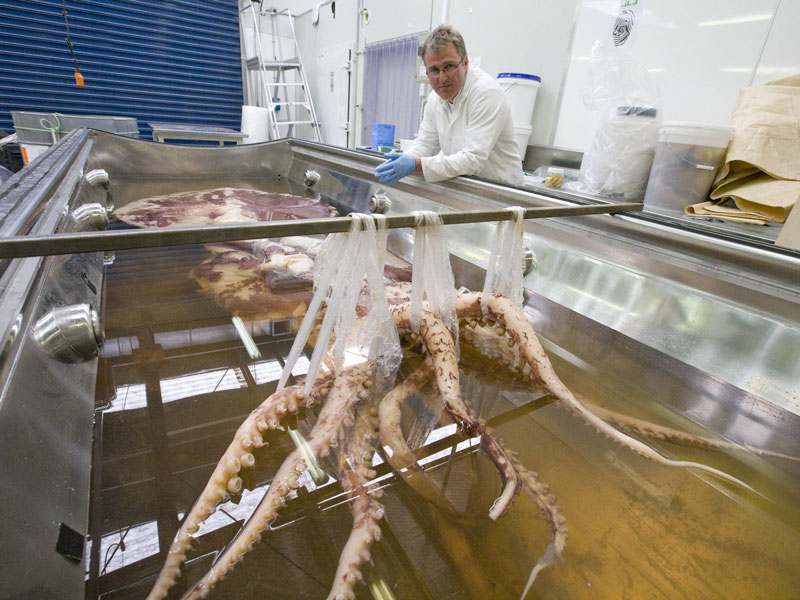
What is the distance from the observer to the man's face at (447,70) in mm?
2617

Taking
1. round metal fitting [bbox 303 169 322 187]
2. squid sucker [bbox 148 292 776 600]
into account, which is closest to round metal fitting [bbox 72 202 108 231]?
squid sucker [bbox 148 292 776 600]

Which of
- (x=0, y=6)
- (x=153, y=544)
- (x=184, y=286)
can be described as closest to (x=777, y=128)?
(x=153, y=544)

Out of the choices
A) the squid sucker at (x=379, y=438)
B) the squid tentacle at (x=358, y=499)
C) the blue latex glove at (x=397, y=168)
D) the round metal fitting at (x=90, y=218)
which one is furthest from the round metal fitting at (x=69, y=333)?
the blue latex glove at (x=397, y=168)

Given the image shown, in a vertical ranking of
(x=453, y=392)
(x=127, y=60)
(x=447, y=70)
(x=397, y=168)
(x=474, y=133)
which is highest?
(x=127, y=60)

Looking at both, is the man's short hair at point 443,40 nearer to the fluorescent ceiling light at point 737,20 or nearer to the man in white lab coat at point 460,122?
the man in white lab coat at point 460,122

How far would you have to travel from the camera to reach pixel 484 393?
1268 millimetres

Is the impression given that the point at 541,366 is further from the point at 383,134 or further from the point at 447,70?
the point at 383,134

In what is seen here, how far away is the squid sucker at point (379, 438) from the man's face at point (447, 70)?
6.50ft

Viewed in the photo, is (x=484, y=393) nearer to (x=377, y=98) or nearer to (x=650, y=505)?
(x=650, y=505)

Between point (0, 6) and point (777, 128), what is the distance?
10939 millimetres

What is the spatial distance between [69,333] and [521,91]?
14.3ft

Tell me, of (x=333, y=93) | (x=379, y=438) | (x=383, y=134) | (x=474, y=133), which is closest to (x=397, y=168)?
(x=474, y=133)

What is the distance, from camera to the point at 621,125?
2.23m

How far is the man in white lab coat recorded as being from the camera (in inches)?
94.4
